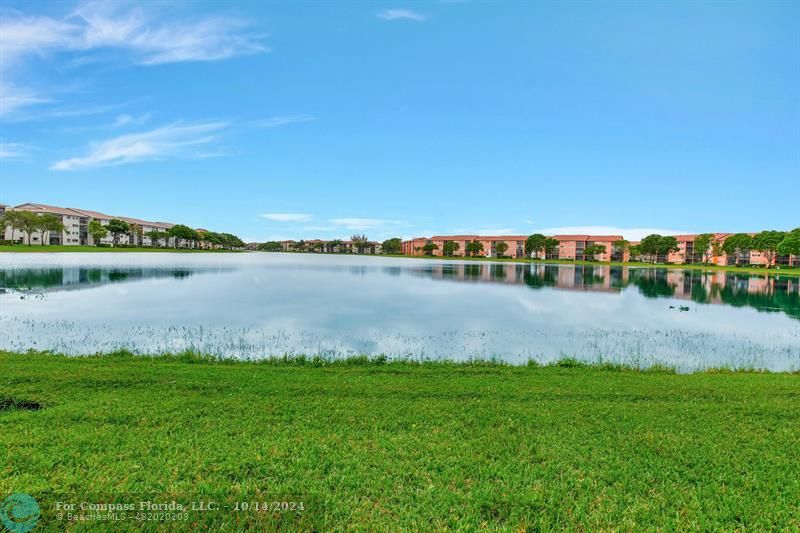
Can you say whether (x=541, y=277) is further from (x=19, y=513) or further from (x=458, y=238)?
(x=458, y=238)

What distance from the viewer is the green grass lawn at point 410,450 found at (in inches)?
142

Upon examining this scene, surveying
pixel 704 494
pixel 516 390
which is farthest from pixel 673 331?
pixel 704 494

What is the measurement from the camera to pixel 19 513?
3.37 metres

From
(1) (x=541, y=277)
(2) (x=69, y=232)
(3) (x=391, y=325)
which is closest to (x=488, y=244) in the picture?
(1) (x=541, y=277)

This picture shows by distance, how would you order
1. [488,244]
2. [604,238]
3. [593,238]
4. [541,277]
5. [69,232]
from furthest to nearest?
[488,244], [593,238], [604,238], [69,232], [541,277]

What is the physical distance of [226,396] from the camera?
6.37 meters

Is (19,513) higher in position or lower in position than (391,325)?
higher

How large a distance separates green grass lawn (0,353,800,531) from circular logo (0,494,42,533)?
0.08m

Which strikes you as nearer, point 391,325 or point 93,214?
point 391,325

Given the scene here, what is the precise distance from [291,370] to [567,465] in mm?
5878

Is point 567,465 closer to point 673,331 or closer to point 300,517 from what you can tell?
point 300,517

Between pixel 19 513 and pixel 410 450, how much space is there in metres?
3.33

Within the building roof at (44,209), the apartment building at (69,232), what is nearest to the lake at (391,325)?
the apartment building at (69,232)

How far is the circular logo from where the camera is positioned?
→ 3252 mm
